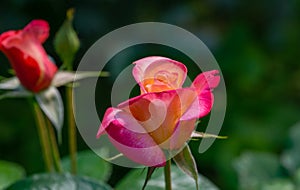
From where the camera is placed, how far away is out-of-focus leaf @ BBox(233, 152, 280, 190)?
2.84 ft

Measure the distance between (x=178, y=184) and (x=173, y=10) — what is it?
3.69 feet

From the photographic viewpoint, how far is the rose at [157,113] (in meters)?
0.48

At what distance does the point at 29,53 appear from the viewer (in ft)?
2.21

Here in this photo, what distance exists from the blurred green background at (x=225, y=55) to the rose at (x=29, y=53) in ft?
2.64

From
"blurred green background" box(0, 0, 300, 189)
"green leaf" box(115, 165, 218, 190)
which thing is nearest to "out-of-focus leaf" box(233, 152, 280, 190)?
"green leaf" box(115, 165, 218, 190)

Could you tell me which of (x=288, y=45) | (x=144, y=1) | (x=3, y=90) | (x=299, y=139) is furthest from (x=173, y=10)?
(x=3, y=90)

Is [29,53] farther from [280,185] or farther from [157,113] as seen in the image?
[280,185]

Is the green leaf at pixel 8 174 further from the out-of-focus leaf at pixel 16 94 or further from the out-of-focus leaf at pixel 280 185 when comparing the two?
the out-of-focus leaf at pixel 280 185

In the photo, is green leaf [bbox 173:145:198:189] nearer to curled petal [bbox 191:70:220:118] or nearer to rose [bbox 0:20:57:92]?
curled petal [bbox 191:70:220:118]

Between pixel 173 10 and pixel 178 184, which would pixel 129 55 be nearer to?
pixel 173 10

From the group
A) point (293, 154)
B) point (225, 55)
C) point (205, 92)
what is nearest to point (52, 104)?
point (205, 92)

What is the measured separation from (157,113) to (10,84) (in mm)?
273

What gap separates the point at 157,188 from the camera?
2.16 ft

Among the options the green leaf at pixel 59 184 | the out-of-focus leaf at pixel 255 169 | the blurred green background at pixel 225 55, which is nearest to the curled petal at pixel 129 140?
the green leaf at pixel 59 184
